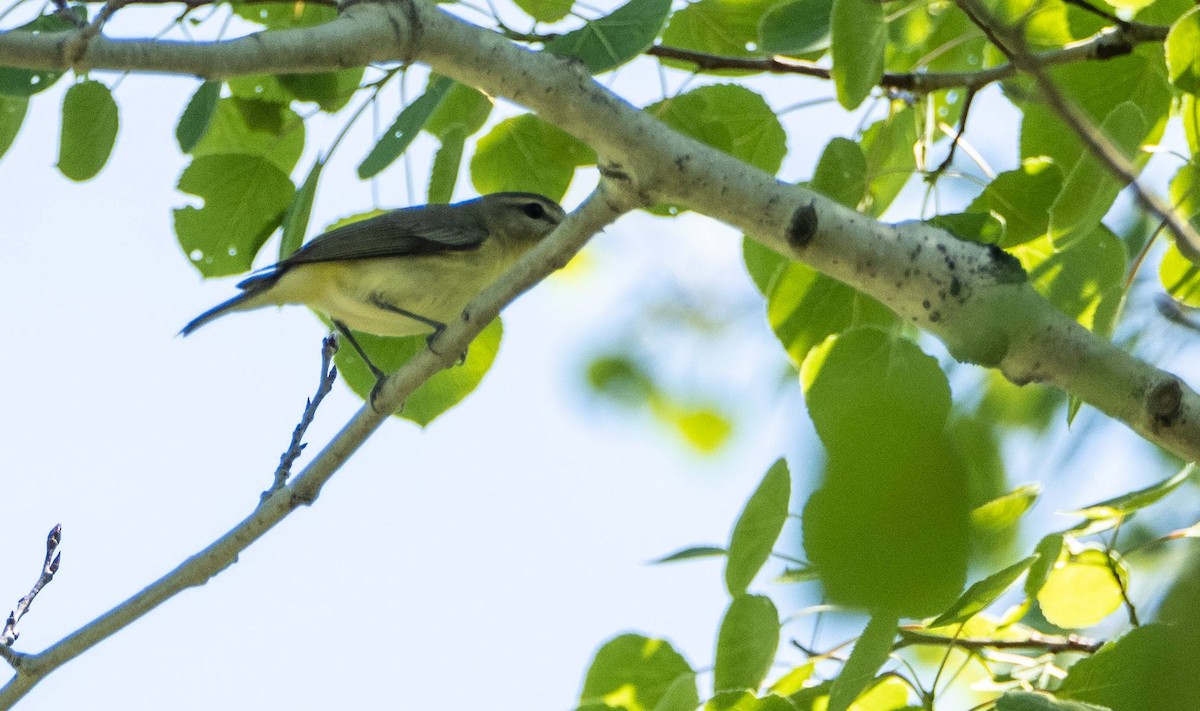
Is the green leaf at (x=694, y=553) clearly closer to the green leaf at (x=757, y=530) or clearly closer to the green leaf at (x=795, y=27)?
the green leaf at (x=757, y=530)

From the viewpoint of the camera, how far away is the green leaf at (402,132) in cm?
268

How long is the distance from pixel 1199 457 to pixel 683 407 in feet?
2.51

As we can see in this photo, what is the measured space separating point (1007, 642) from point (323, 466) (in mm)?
1551

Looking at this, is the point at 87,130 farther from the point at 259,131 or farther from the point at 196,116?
the point at 259,131

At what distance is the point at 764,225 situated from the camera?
7.10ft

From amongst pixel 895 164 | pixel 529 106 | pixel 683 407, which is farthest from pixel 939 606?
pixel 895 164

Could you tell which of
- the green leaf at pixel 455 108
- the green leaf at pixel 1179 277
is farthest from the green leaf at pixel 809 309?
the green leaf at pixel 455 108

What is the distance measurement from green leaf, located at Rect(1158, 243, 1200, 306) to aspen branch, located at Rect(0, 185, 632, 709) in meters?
1.07

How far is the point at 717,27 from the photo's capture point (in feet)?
10.9

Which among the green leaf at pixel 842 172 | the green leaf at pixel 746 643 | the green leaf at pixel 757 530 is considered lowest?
Result: the green leaf at pixel 746 643

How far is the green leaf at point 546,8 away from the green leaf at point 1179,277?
1.45m

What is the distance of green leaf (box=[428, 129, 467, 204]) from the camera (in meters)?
2.92

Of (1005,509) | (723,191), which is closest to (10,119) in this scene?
(723,191)

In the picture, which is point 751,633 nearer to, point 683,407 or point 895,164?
point 683,407
